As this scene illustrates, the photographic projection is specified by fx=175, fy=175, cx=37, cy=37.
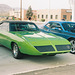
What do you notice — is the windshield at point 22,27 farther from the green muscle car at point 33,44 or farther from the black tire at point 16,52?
the black tire at point 16,52

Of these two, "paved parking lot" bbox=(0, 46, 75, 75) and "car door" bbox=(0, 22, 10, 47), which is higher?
"car door" bbox=(0, 22, 10, 47)

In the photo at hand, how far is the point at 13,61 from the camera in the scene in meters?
6.01

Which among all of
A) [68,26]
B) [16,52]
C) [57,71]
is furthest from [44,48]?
[68,26]

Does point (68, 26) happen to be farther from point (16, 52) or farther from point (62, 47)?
point (16, 52)

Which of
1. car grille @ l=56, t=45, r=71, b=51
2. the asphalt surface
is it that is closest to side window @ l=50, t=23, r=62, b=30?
car grille @ l=56, t=45, r=71, b=51

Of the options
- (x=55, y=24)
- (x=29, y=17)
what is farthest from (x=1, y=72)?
(x=29, y=17)

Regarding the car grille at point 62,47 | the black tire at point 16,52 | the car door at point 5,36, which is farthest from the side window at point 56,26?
the black tire at point 16,52

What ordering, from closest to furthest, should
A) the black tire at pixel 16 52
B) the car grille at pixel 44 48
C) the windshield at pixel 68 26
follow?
the car grille at pixel 44 48 < the black tire at pixel 16 52 < the windshield at pixel 68 26

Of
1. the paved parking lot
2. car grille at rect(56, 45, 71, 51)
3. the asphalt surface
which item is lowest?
the asphalt surface

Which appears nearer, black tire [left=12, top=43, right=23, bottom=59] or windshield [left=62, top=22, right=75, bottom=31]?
black tire [left=12, top=43, right=23, bottom=59]

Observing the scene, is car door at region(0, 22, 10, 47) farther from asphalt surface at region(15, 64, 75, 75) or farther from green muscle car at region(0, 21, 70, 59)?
asphalt surface at region(15, 64, 75, 75)

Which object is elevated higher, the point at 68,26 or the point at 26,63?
the point at 68,26

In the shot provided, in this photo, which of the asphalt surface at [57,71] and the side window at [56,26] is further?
the side window at [56,26]

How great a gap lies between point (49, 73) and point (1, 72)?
4.36ft
